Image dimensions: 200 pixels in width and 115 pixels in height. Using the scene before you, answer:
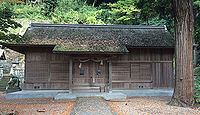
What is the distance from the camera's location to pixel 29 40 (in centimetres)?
1589

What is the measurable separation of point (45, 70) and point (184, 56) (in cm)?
958

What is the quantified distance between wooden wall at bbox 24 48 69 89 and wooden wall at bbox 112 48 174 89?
3.69 m

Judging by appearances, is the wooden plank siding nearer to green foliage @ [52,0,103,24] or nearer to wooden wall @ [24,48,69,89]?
wooden wall @ [24,48,69,89]

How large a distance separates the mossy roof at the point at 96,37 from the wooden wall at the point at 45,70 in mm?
1175

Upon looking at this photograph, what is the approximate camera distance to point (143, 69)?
17281mm

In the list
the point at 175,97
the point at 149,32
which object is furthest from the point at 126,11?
the point at 175,97

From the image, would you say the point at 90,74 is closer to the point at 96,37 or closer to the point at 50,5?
the point at 96,37

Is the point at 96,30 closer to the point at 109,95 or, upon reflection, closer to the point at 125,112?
the point at 109,95

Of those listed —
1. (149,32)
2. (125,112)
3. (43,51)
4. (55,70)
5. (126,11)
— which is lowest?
(125,112)

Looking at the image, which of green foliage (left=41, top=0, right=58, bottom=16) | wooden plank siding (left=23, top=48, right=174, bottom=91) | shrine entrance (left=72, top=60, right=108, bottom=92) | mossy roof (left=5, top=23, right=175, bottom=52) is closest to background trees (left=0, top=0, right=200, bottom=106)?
green foliage (left=41, top=0, right=58, bottom=16)

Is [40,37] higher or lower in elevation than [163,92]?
higher

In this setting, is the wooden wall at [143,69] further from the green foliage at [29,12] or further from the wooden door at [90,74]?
the green foliage at [29,12]

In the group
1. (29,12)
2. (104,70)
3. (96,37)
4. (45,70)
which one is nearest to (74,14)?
(29,12)

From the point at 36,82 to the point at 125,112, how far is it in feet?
28.2
